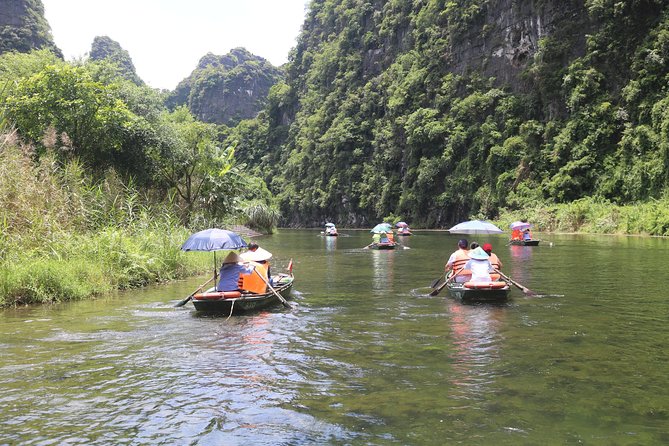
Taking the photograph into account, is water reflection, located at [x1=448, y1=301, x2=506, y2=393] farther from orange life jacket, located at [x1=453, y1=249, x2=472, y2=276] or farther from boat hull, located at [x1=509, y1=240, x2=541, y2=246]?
boat hull, located at [x1=509, y1=240, x2=541, y2=246]

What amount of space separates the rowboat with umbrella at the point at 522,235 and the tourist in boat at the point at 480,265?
63.8ft

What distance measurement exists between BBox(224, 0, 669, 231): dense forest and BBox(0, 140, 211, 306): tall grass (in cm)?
3761

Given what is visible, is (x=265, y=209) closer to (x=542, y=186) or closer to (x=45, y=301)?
(x=542, y=186)

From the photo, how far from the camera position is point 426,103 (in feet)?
243

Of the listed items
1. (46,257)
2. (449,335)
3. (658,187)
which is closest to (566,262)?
(449,335)

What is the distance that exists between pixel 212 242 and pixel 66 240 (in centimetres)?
464

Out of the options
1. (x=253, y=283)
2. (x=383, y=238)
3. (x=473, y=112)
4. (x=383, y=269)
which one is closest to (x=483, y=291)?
(x=253, y=283)

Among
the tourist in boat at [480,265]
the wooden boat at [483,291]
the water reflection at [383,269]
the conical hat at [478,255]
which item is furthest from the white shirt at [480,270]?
the water reflection at [383,269]

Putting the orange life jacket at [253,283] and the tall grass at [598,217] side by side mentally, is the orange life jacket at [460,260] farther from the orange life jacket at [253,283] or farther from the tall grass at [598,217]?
the tall grass at [598,217]

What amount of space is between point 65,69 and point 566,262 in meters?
22.0

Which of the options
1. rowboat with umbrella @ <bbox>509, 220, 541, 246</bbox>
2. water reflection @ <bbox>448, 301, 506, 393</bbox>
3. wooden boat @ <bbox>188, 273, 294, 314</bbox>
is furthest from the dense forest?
wooden boat @ <bbox>188, 273, 294, 314</bbox>

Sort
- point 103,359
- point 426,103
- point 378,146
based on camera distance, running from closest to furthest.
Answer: point 103,359 → point 426,103 → point 378,146

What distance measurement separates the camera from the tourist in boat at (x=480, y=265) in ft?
42.6

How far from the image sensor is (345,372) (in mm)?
7574
